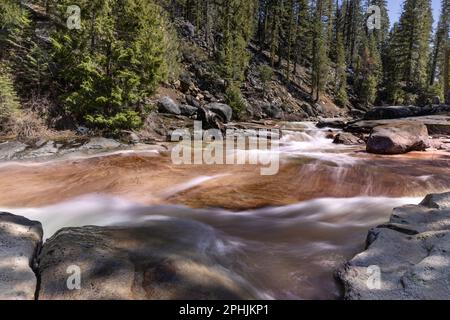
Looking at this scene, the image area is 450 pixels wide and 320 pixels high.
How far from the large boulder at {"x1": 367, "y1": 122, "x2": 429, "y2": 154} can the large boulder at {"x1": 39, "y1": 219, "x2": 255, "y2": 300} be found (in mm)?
10735

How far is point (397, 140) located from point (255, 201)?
8.57 metres

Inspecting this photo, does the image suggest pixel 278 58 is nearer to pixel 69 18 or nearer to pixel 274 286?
pixel 69 18

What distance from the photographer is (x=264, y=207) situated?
6.81 metres

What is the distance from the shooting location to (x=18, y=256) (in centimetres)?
339

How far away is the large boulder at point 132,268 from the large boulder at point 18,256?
112mm

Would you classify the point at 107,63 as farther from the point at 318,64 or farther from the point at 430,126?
the point at 318,64

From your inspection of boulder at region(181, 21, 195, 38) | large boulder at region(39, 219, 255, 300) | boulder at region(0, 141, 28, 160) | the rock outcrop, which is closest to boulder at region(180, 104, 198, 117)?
boulder at region(0, 141, 28, 160)

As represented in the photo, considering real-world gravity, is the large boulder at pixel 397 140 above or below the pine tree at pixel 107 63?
Result: below

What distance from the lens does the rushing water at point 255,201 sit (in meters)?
4.28

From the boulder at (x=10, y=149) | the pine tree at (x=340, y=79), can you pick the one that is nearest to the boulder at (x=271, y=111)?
the pine tree at (x=340, y=79)

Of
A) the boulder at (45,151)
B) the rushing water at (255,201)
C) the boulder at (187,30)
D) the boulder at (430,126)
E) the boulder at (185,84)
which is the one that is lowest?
the rushing water at (255,201)

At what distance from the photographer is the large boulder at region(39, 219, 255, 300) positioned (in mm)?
3004

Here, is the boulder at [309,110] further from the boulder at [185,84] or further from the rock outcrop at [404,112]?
the boulder at [185,84]
